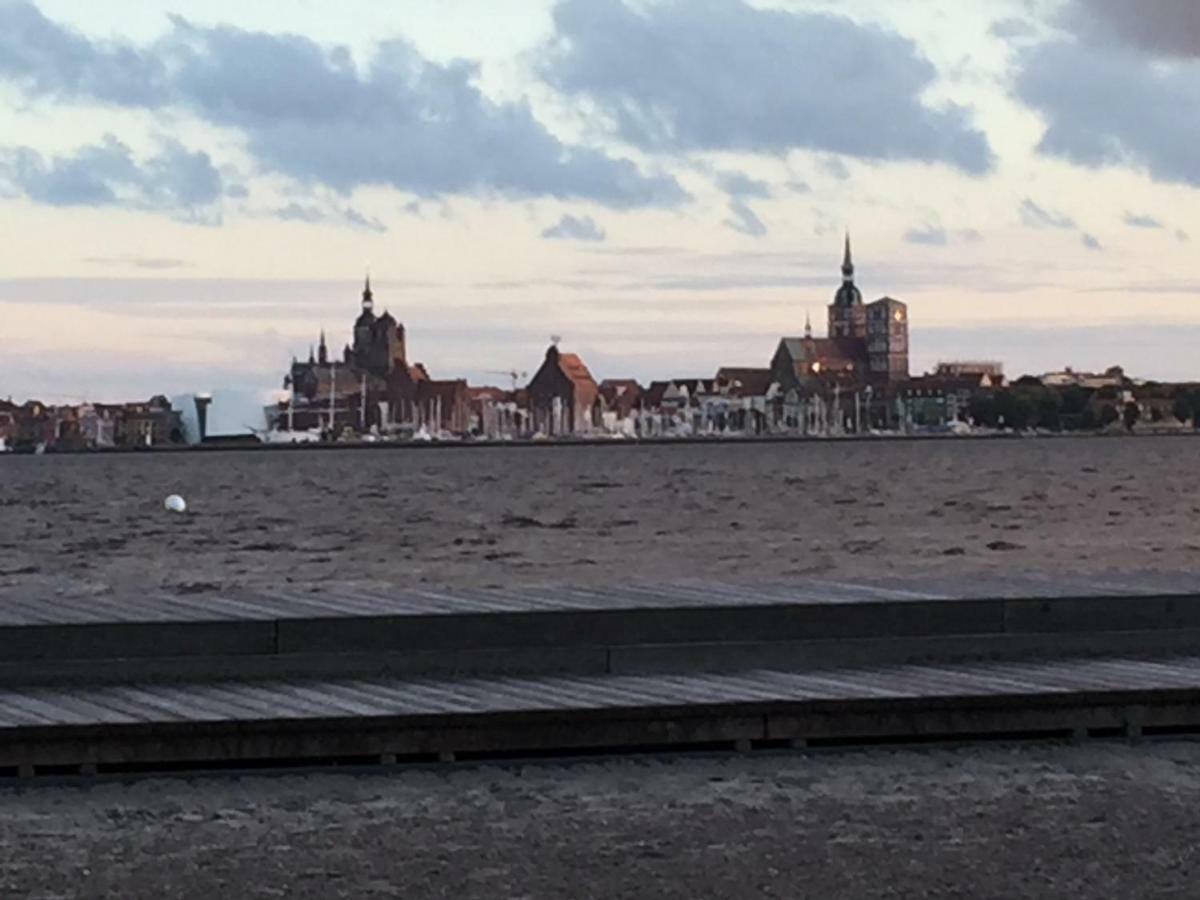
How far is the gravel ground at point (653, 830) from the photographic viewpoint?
23.0 ft

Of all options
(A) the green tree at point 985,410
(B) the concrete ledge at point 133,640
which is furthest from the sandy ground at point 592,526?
(A) the green tree at point 985,410

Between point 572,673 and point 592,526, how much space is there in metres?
44.3

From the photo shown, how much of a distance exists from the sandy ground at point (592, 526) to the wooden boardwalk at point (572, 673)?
13169mm

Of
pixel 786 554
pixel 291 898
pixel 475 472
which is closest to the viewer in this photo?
pixel 291 898

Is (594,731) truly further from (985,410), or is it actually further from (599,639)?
(985,410)

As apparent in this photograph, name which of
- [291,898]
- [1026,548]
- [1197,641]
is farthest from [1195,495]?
[291,898]

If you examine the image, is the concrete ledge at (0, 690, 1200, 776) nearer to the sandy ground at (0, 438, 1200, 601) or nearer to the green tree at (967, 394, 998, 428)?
the sandy ground at (0, 438, 1200, 601)

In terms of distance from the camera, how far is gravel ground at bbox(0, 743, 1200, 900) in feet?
23.0

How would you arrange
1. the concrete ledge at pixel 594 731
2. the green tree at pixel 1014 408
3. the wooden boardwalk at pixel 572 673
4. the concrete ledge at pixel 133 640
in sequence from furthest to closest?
the green tree at pixel 1014 408 < the concrete ledge at pixel 133 640 < the wooden boardwalk at pixel 572 673 < the concrete ledge at pixel 594 731

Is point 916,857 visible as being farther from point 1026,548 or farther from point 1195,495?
point 1195,495

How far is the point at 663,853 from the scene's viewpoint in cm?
740

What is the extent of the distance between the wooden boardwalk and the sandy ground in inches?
518

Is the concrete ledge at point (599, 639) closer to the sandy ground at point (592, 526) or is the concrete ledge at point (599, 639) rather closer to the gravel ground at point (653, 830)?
the gravel ground at point (653, 830)

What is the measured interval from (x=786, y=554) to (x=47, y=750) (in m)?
32.7
